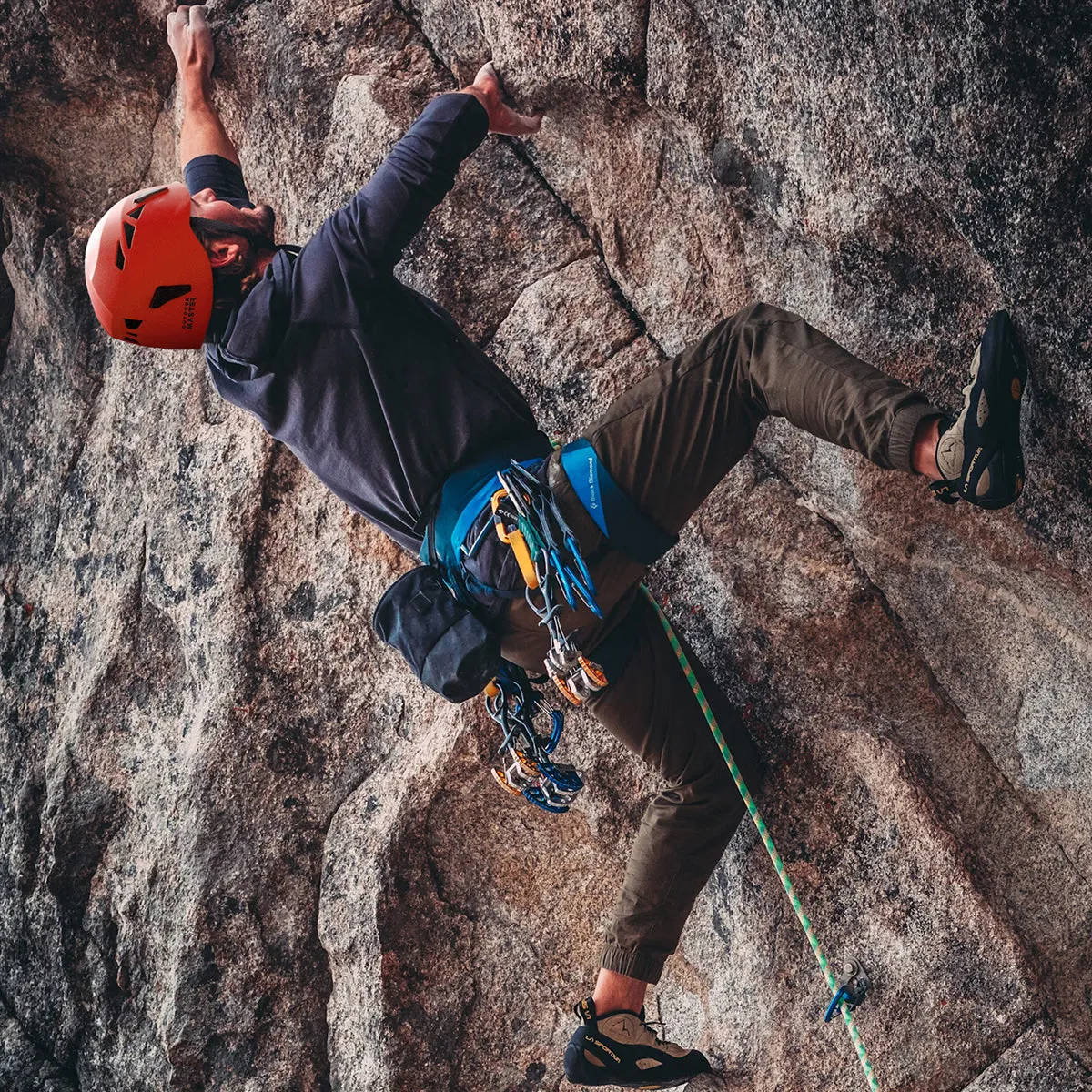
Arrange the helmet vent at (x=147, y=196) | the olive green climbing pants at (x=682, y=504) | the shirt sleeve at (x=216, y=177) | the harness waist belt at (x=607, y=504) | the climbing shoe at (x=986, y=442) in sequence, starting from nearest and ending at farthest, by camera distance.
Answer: the climbing shoe at (x=986, y=442), the olive green climbing pants at (x=682, y=504), the harness waist belt at (x=607, y=504), the helmet vent at (x=147, y=196), the shirt sleeve at (x=216, y=177)

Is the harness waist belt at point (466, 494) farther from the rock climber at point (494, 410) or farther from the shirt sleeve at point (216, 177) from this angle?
the shirt sleeve at point (216, 177)

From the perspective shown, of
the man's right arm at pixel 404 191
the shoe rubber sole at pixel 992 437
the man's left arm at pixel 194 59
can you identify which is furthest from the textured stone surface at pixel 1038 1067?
the man's left arm at pixel 194 59

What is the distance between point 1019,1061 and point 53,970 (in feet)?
12.6

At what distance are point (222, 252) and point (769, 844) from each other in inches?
96.4

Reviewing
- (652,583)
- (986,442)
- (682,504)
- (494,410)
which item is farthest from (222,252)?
(986,442)

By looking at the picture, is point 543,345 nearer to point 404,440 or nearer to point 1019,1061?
point 404,440

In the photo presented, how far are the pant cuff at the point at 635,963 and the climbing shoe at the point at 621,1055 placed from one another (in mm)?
126

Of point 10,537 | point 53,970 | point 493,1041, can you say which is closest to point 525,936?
point 493,1041

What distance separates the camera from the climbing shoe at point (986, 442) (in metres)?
2.67

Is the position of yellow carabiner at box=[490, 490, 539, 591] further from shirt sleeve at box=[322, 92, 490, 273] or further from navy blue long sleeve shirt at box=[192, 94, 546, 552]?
shirt sleeve at box=[322, 92, 490, 273]

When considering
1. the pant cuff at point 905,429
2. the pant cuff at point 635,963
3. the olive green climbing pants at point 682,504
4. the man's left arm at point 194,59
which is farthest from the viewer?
the man's left arm at point 194,59

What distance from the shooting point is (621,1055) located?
3748 mm

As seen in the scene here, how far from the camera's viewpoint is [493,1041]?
4461 millimetres

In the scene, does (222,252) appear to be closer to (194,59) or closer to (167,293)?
(167,293)
